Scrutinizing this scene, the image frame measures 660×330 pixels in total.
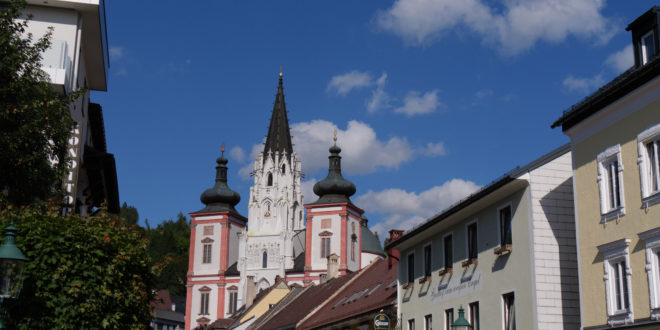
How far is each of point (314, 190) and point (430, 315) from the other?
80.3 meters

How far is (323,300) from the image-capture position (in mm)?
45031

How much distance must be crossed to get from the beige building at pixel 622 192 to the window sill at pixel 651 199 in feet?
0.06

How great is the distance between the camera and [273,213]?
4158 inches

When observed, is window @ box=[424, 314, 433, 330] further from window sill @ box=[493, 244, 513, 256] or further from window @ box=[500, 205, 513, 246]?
window @ box=[500, 205, 513, 246]

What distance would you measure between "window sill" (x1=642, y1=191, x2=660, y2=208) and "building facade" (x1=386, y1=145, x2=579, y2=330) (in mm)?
4628

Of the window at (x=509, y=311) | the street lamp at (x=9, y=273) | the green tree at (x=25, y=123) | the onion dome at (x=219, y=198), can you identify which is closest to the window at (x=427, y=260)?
the window at (x=509, y=311)

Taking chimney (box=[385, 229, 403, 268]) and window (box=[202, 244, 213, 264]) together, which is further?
window (box=[202, 244, 213, 264])

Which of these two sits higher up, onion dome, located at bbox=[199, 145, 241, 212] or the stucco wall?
onion dome, located at bbox=[199, 145, 241, 212]

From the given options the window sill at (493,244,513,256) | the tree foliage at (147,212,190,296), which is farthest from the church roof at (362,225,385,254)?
the window sill at (493,244,513,256)

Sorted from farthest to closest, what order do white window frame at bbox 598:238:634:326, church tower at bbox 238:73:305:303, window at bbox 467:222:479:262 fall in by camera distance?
church tower at bbox 238:73:305:303
window at bbox 467:222:479:262
white window frame at bbox 598:238:634:326

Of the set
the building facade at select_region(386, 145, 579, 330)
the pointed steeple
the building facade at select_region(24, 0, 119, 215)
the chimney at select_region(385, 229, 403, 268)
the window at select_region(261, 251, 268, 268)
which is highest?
the pointed steeple

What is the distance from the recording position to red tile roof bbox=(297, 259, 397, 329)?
110ft

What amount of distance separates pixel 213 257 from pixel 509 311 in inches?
3518

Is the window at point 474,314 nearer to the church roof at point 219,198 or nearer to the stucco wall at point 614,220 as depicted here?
the stucco wall at point 614,220
